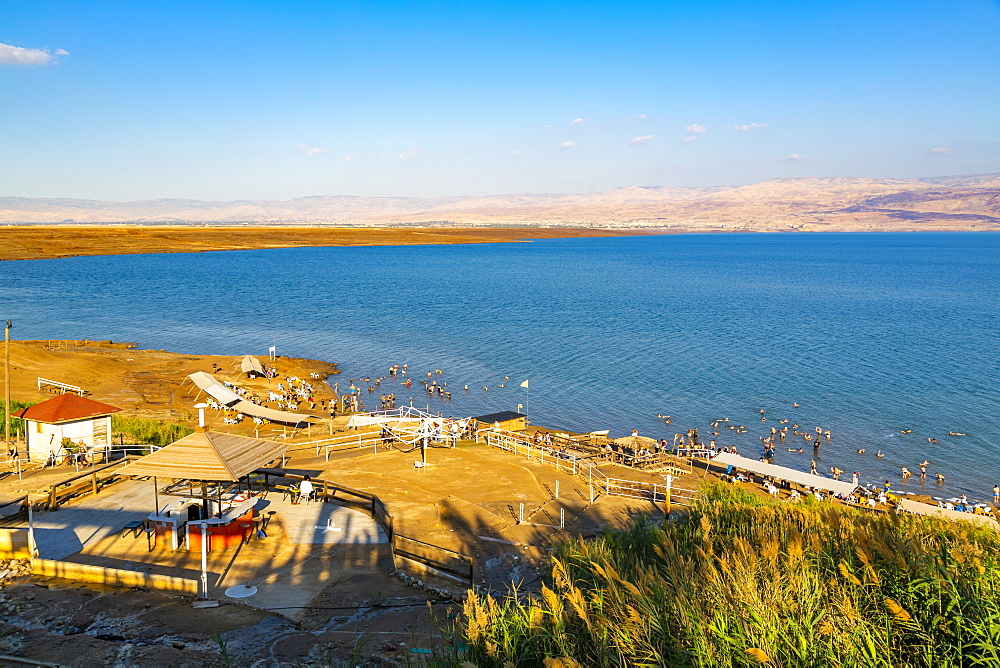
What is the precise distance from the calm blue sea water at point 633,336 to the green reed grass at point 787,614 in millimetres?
25711

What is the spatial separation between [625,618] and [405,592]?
6587 mm

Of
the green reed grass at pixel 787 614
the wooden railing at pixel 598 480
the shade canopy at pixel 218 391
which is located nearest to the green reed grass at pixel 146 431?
the shade canopy at pixel 218 391

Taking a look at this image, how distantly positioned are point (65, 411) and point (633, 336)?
153 ft

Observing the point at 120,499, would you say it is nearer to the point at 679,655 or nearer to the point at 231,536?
the point at 231,536

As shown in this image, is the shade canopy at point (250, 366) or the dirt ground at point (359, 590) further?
the shade canopy at point (250, 366)

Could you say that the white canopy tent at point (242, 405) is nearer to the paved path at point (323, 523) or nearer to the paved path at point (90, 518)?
the paved path at point (90, 518)

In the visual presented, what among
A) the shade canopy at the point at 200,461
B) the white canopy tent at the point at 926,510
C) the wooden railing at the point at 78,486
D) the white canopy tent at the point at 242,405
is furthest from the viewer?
the white canopy tent at the point at 242,405

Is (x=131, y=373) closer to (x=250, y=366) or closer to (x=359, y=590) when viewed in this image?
(x=250, y=366)

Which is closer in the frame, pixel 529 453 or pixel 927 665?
pixel 927 665

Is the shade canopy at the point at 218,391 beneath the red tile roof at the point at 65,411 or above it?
beneath

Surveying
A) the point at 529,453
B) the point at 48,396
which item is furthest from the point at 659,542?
the point at 48,396

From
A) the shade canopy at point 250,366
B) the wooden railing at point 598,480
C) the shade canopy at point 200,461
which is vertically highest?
the shade canopy at point 200,461

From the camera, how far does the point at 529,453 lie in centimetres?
2248

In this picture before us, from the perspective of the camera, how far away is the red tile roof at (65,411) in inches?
763
